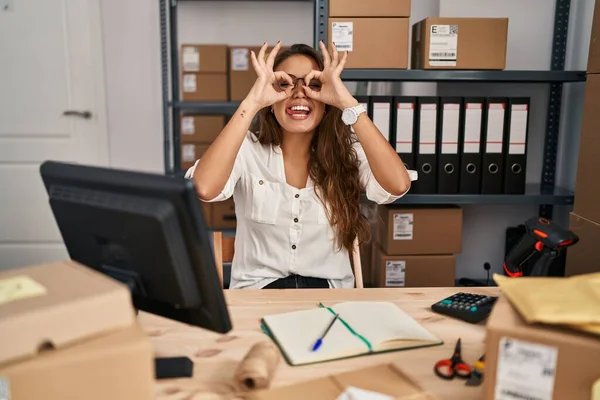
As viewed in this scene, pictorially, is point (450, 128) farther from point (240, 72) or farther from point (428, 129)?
point (240, 72)

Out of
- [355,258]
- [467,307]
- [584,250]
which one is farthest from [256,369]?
[584,250]

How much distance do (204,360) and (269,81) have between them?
2.93 feet

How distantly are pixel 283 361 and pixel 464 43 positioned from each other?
61.9 inches

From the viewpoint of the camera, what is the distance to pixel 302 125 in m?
1.57

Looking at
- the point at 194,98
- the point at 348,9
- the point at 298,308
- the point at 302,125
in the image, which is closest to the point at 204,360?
the point at 298,308

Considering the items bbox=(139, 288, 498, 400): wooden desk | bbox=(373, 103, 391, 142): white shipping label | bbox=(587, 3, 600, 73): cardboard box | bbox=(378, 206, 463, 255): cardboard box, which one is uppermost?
bbox=(587, 3, 600, 73): cardboard box

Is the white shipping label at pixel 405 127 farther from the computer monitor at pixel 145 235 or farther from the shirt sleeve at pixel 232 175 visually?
the computer monitor at pixel 145 235

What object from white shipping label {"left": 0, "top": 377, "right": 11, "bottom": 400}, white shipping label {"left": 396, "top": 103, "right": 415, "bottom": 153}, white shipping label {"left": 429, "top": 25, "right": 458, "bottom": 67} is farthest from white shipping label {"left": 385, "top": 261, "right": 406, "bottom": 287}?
white shipping label {"left": 0, "top": 377, "right": 11, "bottom": 400}

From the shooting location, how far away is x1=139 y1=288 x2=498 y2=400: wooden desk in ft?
2.68

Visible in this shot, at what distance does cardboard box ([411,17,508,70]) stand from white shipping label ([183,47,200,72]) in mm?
1125

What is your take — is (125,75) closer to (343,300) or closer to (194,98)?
(194,98)

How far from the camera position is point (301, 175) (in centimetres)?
163

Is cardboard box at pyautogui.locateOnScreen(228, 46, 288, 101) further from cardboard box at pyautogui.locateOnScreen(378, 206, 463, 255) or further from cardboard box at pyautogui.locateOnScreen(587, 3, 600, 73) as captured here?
cardboard box at pyautogui.locateOnScreen(587, 3, 600, 73)

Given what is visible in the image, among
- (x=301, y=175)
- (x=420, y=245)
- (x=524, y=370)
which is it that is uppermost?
(x=301, y=175)
